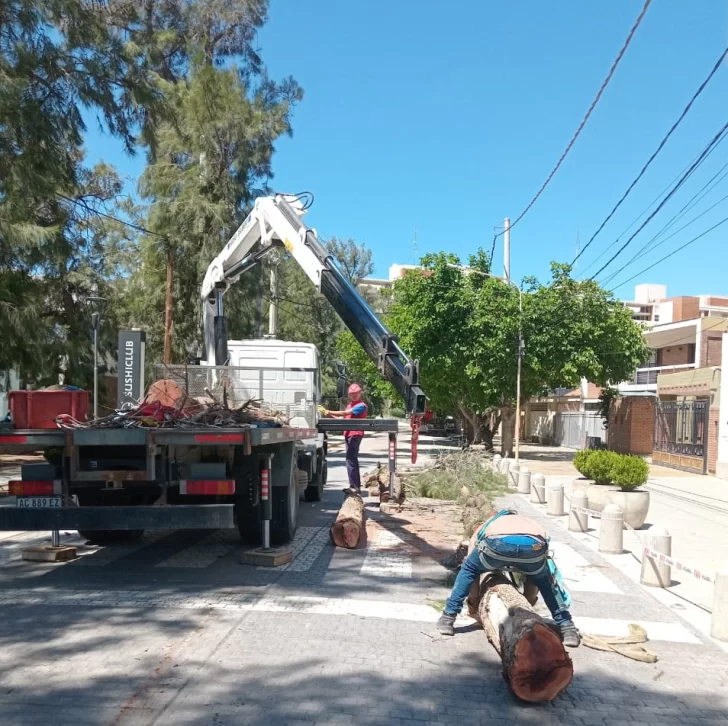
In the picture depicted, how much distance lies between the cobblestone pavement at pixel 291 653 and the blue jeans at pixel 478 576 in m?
0.29

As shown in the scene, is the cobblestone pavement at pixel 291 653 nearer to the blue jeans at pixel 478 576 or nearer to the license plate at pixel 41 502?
the blue jeans at pixel 478 576

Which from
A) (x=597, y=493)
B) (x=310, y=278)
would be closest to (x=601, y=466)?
(x=597, y=493)

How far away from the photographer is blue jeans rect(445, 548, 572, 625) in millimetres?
5173

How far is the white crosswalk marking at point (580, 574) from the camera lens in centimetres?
726

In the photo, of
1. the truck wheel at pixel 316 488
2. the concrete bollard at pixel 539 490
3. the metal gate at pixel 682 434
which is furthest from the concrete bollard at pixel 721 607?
the metal gate at pixel 682 434

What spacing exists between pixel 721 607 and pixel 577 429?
102 feet

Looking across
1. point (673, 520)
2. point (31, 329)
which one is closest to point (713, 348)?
point (673, 520)

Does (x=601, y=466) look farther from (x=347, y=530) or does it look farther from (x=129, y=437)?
(x=129, y=437)

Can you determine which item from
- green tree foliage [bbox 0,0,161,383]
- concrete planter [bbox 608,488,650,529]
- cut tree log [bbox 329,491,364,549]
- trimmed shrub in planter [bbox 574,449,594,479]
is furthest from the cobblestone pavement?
green tree foliage [bbox 0,0,161,383]

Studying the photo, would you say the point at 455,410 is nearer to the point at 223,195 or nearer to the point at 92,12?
the point at 223,195

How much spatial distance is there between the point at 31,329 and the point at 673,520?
13396 millimetres

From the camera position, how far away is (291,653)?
5090 mm

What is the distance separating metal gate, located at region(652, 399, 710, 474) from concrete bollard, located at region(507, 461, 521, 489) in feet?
22.0

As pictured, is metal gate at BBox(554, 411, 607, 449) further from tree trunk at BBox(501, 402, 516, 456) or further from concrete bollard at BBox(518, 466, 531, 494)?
concrete bollard at BBox(518, 466, 531, 494)
